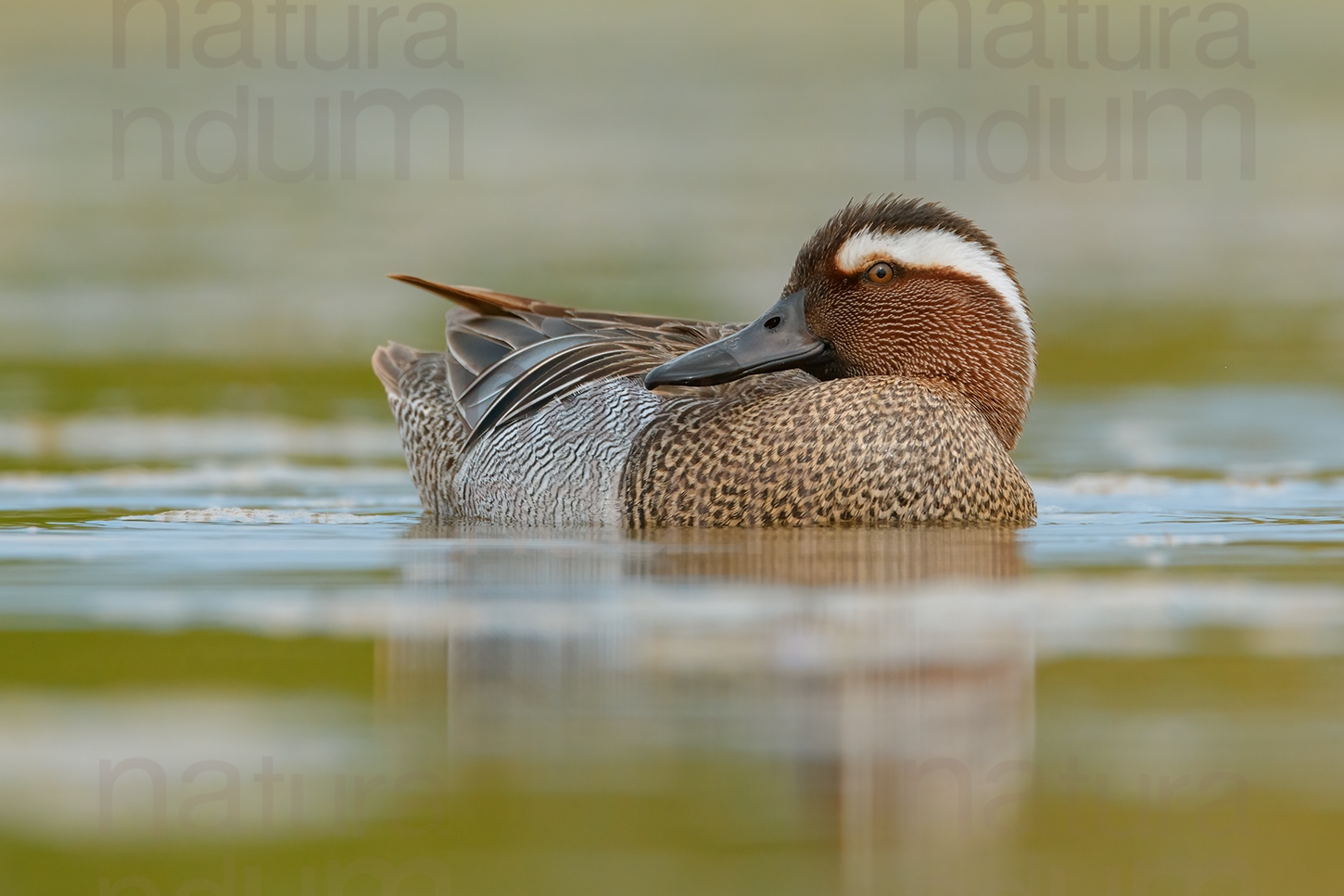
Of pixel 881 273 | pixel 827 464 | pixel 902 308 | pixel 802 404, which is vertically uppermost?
pixel 881 273

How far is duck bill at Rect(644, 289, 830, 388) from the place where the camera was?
25.2ft

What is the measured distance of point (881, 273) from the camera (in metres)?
7.88

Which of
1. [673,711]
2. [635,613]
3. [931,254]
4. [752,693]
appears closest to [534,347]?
[931,254]

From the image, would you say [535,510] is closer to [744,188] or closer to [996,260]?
[996,260]

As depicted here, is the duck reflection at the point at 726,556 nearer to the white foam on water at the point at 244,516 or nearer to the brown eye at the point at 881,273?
the white foam on water at the point at 244,516

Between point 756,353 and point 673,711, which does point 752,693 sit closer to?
point 673,711

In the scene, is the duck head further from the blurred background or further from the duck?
the blurred background

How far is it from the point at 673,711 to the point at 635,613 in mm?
1088

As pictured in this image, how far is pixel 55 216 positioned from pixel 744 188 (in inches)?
296

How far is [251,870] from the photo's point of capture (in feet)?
11.7

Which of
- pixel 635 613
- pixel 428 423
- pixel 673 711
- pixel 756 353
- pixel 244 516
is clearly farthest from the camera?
pixel 428 423

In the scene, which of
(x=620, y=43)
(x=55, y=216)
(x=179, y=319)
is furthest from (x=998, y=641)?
(x=620, y=43)

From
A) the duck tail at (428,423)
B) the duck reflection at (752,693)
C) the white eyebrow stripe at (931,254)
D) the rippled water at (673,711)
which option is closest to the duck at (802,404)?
the white eyebrow stripe at (931,254)

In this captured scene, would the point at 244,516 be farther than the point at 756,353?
Yes
